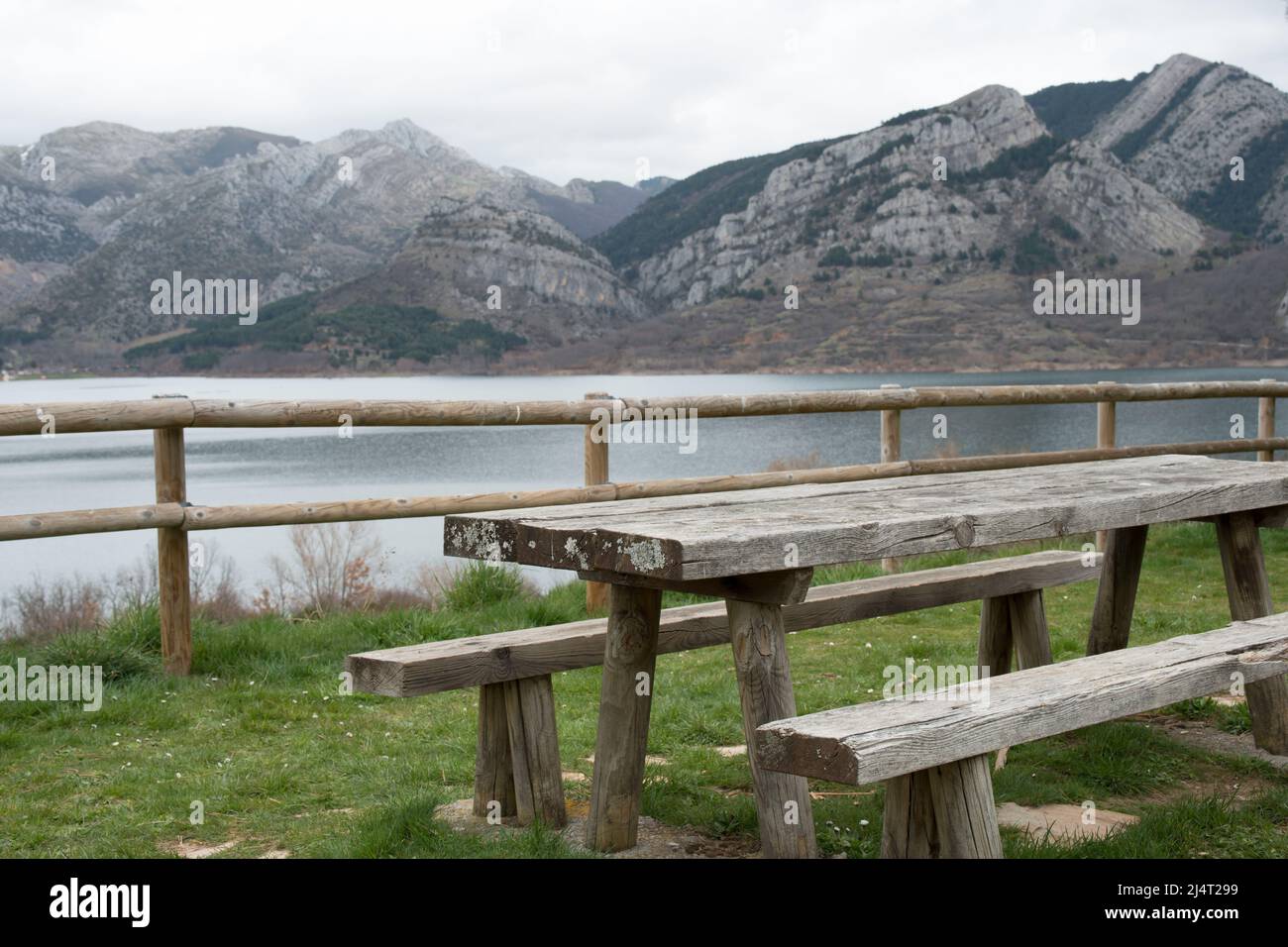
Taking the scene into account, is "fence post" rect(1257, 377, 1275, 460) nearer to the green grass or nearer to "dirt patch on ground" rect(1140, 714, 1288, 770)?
the green grass

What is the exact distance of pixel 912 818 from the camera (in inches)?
103

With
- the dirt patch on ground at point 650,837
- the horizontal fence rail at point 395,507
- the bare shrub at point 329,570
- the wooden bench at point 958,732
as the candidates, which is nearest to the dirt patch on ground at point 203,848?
the dirt patch on ground at point 650,837

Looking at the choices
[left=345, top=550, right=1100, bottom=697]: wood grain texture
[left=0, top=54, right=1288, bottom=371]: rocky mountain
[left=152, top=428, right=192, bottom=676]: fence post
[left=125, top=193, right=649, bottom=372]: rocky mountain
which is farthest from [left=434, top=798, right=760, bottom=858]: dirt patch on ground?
[left=0, top=54, right=1288, bottom=371]: rocky mountain

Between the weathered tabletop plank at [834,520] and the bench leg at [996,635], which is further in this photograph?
the bench leg at [996,635]

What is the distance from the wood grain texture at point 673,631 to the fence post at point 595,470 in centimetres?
234

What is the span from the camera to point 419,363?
67.2m

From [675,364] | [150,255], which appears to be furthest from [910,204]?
[150,255]

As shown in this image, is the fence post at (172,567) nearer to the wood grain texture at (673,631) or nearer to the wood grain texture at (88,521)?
the wood grain texture at (88,521)

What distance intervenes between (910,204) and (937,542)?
94.6 meters

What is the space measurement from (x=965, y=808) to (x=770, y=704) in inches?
21.4

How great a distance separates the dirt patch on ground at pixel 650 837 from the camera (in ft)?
10.3

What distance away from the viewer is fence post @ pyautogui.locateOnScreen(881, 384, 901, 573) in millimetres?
7508

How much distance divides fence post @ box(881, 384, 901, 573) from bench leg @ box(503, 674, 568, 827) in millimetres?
4419
